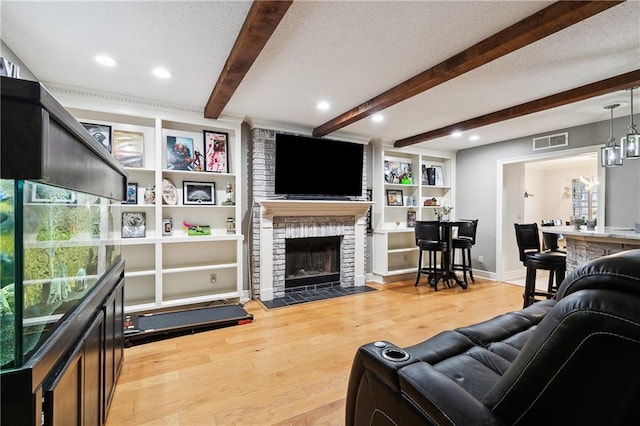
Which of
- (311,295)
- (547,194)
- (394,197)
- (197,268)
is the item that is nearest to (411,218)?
(394,197)

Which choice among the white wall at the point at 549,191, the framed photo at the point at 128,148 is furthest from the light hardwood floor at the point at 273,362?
the white wall at the point at 549,191

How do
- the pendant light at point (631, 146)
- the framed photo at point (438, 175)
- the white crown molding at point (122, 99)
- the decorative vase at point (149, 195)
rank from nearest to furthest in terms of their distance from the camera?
1. the pendant light at point (631, 146)
2. the white crown molding at point (122, 99)
3. the decorative vase at point (149, 195)
4. the framed photo at point (438, 175)

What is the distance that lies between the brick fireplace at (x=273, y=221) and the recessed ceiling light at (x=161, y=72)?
1.43m

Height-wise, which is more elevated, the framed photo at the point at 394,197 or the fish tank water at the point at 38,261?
the framed photo at the point at 394,197

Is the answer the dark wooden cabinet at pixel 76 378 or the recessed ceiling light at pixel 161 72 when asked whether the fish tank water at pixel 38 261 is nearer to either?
the dark wooden cabinet at pixel 76 378

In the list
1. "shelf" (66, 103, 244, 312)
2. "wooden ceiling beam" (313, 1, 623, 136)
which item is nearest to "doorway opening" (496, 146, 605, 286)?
"wooden ceiling beam" (313, 1, 623, 136)

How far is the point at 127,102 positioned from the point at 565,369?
4069 mm

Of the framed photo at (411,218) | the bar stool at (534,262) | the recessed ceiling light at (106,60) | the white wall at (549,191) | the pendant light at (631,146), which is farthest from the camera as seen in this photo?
the white wall at (549,191)

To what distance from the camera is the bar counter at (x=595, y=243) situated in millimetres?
2463

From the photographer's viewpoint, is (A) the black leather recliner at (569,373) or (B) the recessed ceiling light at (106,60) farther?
(B) the recessed ceiling light at (106,60)

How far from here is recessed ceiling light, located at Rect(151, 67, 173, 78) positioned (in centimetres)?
259

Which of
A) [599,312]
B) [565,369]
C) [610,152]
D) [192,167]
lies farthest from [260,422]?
[610,152]

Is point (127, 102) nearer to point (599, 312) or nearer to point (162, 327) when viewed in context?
point (162, 327)

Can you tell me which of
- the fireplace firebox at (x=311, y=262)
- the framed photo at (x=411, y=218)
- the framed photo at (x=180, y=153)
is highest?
the framed photo at (x=180, y=153)
